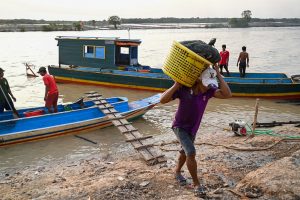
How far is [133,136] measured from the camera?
7594 mm

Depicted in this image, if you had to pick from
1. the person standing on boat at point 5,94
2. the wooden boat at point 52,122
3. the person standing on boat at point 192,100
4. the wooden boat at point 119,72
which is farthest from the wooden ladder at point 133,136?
the wooden boat at point 119,72

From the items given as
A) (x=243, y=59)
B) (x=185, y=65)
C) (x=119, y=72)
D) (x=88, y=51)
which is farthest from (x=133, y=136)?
(x=88, y=51)

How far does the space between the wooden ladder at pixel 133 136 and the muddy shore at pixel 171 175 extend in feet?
0.64

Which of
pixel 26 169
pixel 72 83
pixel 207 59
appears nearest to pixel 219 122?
pixel 26 169

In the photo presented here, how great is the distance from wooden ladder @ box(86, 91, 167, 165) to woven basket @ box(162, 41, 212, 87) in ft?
8.97

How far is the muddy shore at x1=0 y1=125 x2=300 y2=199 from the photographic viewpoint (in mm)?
4500

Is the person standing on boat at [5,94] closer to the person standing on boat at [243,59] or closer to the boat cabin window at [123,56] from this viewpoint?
the boat cabin window at [123,56]

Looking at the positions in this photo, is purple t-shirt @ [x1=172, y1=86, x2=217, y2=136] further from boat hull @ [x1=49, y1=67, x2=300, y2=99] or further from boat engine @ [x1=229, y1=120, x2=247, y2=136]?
boat hull @ [x1=49, y1=67, x2=300, y2=99]

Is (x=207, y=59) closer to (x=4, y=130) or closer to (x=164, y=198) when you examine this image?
(x=164, y=198)

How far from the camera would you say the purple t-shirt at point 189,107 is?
4.18 meters

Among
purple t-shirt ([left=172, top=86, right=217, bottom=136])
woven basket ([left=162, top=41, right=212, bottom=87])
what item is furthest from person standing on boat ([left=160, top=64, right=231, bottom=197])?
woven basket ([left=162, top=41, right=212, bottom=87])

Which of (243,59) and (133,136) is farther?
(243,59)

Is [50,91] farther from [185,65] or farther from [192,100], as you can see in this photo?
[185,65]

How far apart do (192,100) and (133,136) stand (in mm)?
3652
